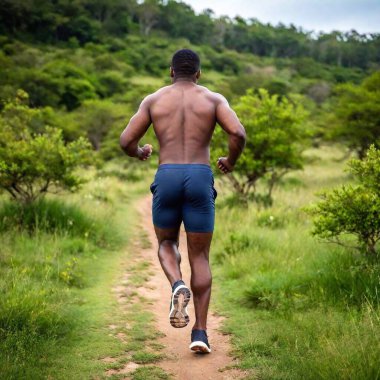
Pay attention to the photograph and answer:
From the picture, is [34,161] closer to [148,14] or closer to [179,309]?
[179,309]

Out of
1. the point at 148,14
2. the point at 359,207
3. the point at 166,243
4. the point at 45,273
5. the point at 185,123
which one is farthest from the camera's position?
the point at 148,14

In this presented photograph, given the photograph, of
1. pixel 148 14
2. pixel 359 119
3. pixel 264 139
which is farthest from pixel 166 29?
pixel 264 139

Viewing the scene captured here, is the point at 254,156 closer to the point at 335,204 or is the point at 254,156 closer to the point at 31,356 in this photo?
the point at 335,204

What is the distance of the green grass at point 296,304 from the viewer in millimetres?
2908

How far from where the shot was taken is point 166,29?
93688mm

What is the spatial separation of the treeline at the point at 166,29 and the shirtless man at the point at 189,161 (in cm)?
7107

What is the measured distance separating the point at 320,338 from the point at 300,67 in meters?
81.2

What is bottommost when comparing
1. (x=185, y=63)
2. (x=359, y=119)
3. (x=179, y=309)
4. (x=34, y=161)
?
(x=179, y=309)

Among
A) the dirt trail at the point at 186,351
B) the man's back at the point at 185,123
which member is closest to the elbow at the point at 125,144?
the man's back at the point at 185,123

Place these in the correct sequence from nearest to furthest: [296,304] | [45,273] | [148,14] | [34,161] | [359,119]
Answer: [296,304] < [45,273] < [34,161] < [359,119] < [148,14]

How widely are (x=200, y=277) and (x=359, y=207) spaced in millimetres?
2018

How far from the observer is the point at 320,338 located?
10.6ft

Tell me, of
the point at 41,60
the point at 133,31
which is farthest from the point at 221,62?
the point at 41,60

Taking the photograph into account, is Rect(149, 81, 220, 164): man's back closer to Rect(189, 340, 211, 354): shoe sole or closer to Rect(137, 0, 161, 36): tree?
Rect(189, 340, 211, 354): shoe sole
